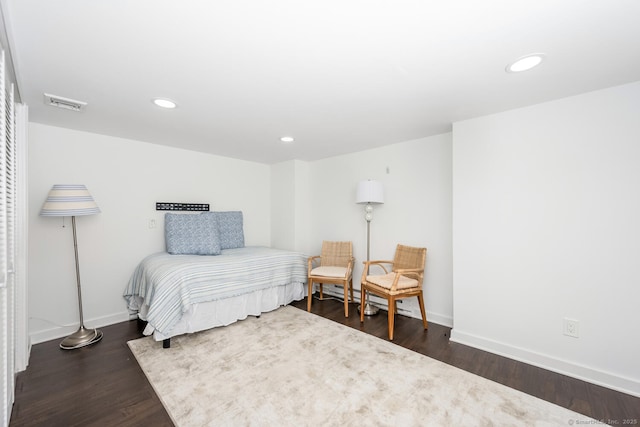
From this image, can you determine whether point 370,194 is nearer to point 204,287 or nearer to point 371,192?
point 371,192

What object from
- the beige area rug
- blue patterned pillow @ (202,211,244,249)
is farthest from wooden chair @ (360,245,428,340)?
blue patterned pillow @ (202,211,244,249)

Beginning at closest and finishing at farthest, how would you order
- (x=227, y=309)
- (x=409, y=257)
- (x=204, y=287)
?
1. (x=204, y=287)
2. (x=227, y=309)
3. (x=409, y=257)

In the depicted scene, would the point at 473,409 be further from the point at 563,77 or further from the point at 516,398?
the point at 563,77

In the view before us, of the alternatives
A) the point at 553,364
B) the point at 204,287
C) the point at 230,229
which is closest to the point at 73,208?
the point at 204,287

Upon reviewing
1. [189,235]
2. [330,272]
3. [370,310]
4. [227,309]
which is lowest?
[370,310]

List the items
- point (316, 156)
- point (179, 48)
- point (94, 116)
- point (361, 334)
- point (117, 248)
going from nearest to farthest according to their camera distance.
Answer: point (179, 48) < point (94, 116) < point (361, 334) < point (117, 248) < point (316, 156)

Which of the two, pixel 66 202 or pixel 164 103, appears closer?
pixel 164 103

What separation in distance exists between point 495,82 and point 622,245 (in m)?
1.54

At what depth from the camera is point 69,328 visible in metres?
2.97

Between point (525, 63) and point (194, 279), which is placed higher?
point (525, 63)

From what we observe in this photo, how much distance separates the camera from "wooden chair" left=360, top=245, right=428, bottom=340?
2834mm

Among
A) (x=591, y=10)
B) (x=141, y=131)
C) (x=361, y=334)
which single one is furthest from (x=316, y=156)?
(x=591, y=10)

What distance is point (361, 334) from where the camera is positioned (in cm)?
290

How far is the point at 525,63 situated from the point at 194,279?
10.6 ft
